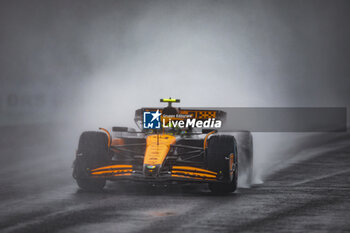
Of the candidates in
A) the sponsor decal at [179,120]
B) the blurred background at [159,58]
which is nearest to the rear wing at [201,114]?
the sponsor decal at [179,120]

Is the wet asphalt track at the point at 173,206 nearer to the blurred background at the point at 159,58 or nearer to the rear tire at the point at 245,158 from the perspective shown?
the rear tire at the point at 245,158

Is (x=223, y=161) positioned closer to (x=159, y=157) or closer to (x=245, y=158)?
(x=159, y=157)

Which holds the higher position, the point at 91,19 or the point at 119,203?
the point at 91,19

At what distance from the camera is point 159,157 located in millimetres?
11594

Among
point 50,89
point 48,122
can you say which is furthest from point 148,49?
point 48,122

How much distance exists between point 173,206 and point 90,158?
2.37 meters

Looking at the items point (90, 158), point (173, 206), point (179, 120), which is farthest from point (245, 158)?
point (173, 206)

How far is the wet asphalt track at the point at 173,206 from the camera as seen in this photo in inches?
336

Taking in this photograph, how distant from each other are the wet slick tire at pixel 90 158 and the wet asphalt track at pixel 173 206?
0.24 metres

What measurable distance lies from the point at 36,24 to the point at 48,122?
9.01 metres

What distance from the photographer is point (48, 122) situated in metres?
29.3

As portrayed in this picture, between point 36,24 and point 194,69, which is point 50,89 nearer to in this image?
point 36,24

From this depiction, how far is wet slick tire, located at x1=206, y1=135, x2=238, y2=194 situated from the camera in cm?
1158

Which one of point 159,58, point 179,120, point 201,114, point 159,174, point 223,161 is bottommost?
point 159,174
